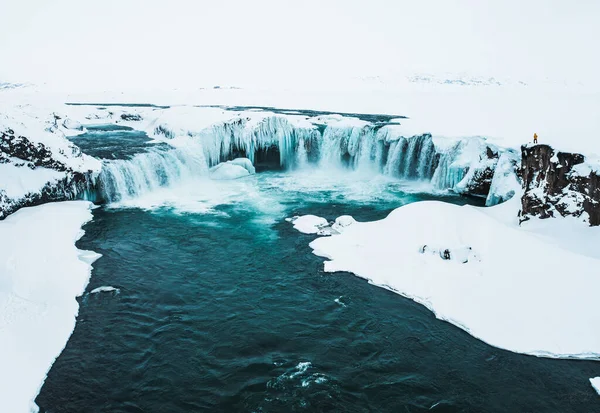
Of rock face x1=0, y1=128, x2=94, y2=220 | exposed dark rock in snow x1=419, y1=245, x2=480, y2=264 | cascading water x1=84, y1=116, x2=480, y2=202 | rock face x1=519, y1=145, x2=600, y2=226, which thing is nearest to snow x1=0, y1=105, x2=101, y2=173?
rock face x1=0, y1=128, x2=94, y2=220

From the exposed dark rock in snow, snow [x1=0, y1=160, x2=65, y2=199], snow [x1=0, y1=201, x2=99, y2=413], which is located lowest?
snow [x1=0, y1=201, x2=99, y2=413]

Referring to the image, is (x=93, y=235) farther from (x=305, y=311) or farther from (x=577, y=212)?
(x=577, y=212)

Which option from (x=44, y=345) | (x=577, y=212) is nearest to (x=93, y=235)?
(x=44, y=345)

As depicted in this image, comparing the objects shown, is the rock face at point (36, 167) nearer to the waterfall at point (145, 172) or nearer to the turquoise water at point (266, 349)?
the waterfall at point (145, 172)

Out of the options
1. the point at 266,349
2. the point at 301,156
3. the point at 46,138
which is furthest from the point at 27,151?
the point at 301,156

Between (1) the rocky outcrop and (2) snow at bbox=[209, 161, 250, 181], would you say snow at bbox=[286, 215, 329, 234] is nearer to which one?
(2) snow at bbox=[209, 161, 250, 181]
